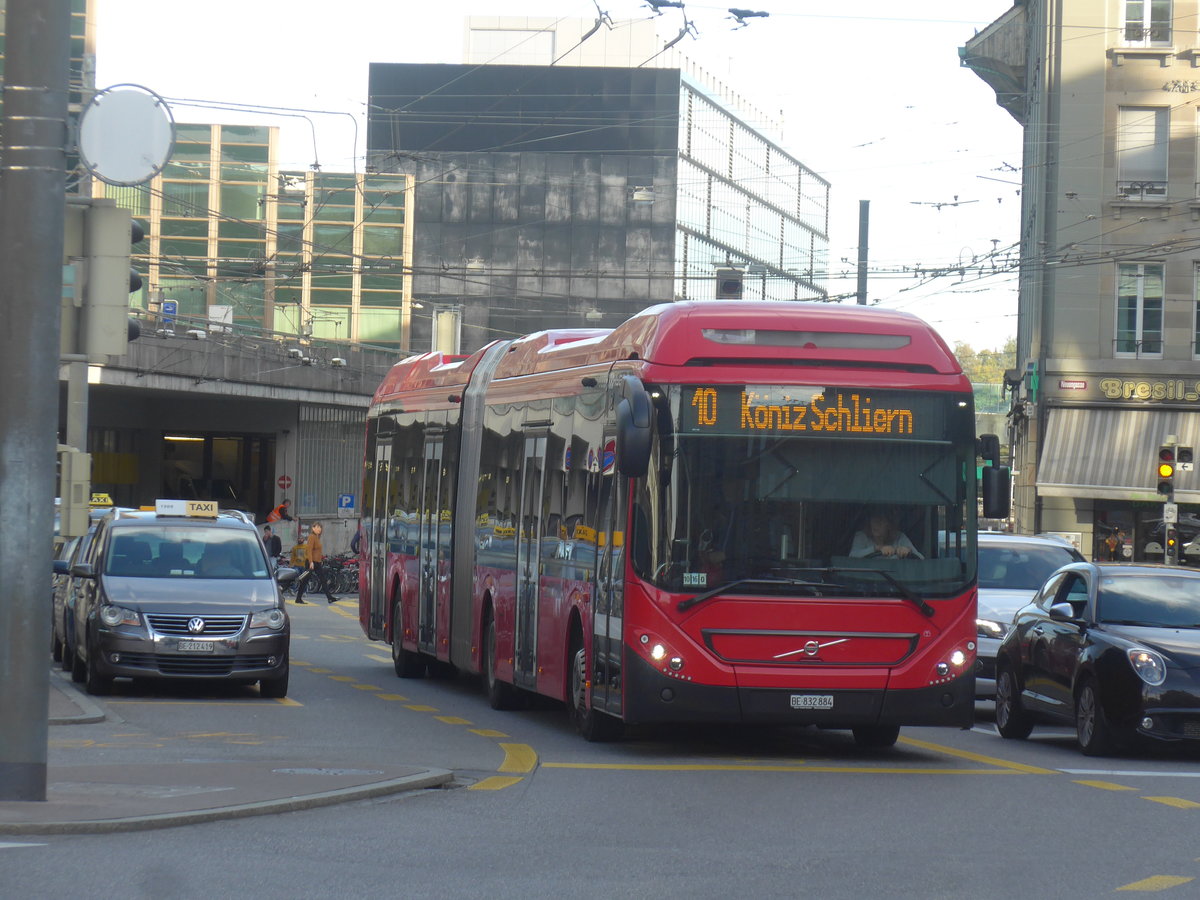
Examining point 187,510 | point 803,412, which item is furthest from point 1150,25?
point 803,412

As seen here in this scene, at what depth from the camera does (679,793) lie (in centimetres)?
1144

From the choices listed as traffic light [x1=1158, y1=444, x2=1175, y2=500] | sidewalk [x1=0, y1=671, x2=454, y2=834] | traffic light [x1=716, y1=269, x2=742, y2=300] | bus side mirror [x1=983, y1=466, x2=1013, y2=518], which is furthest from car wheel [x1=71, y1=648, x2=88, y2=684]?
traffic light [x1=1158, y1=444, x2=1175, y2=500]

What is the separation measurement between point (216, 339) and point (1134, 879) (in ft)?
153

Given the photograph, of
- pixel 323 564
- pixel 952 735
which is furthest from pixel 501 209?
pixel 952 735

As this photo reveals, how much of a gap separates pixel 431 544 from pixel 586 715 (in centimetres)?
623

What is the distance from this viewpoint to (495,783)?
11.7 metres

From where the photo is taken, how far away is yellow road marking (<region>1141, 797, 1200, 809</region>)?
11414 millimetres

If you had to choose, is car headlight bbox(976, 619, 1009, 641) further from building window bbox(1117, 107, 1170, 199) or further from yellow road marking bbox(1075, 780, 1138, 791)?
building window bbox(1117, 107, 1170, 199)

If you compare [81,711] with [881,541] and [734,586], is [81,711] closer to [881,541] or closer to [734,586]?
[734,586]

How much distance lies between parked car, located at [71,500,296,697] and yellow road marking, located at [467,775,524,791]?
6.41 m

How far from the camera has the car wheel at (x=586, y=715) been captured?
14.2 meters

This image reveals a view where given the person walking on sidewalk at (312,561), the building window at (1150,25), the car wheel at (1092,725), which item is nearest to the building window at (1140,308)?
the building window at (1150,25)

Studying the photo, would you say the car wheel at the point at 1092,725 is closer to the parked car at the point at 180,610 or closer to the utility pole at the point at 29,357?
the parked car at the point at 180,610

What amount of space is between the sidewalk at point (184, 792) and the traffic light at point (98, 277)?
2288 millimetres
